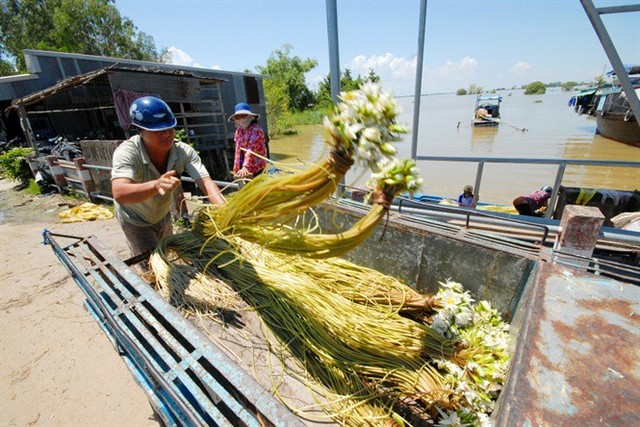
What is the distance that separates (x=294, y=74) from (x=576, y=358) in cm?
4247

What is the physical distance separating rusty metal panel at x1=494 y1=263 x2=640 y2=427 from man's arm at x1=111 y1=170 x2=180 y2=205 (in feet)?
6.64

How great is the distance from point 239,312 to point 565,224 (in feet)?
7.08

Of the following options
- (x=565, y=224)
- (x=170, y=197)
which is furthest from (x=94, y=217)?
(x=565, y=224)

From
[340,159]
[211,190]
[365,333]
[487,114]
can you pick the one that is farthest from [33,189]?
[487,114]

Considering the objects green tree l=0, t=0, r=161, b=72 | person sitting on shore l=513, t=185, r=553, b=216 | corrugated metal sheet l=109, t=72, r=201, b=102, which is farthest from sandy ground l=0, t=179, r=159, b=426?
green tree l=0, t=0, r=161, b=72

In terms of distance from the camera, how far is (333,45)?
345 centimetres

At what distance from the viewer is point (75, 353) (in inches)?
124

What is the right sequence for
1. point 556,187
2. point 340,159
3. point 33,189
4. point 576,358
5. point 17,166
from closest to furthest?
1. point 576,358
2. point 340,159
3. point 556,187
4. point 33,189
5. point 17,166

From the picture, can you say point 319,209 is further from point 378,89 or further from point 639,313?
point 639,313

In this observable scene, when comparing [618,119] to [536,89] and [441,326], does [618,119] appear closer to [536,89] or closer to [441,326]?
[441,326]

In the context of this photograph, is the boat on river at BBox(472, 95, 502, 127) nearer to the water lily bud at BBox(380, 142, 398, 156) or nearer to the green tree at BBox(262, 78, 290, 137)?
the green tree at BBox(262, 78, 290, 137)

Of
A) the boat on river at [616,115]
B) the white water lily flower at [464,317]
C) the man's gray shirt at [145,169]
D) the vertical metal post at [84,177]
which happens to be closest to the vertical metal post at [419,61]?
the white water lily flower at [464,317]

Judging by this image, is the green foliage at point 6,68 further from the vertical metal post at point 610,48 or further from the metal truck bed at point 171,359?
the vertical metal post at point 610,48

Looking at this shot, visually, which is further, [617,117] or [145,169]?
[617,117]
